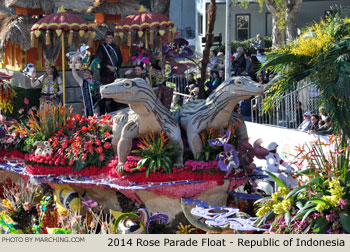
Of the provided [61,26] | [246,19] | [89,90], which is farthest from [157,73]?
[246,19]

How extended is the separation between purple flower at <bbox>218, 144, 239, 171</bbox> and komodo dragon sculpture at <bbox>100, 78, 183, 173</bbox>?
59 cm

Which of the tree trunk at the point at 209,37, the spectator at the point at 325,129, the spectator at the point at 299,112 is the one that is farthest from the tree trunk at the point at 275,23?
the spectator at the point at 325,129

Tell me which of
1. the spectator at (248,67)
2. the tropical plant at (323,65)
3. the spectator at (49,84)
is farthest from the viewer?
the spectator at (248,67)

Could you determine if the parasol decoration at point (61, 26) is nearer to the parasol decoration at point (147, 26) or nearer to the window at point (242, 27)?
the parasol decoration at point (147, 26)

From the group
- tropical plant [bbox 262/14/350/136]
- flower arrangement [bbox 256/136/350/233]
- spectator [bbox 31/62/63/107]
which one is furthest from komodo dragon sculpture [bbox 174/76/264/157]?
spectator [bbox 31/62/63/107]

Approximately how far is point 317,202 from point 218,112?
2.88 metres

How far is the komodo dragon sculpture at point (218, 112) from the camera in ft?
31.4

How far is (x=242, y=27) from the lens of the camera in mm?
31484

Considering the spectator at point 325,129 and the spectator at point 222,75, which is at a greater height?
the spectator at point 222,75

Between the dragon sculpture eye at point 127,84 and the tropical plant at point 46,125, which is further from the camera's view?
the tropical plant at point 46,125

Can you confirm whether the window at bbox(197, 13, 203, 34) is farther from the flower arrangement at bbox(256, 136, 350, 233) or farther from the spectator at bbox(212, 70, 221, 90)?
the flower arrangement at bbox(256, 136, 350, 233)

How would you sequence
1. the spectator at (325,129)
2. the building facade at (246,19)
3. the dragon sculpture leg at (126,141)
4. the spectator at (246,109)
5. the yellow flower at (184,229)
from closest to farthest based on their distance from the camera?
1. the yellow flower at (184,229)
2. the dragon sculpture leg at (126,141)
3. the spectator at (325,129)
4. the spectator at (246,109)
5. the building facade at (246,19)

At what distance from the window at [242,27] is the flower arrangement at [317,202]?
23.7 meters

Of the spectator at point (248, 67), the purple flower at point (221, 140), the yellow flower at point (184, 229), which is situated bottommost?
the yellow flower at point (184, 229)
